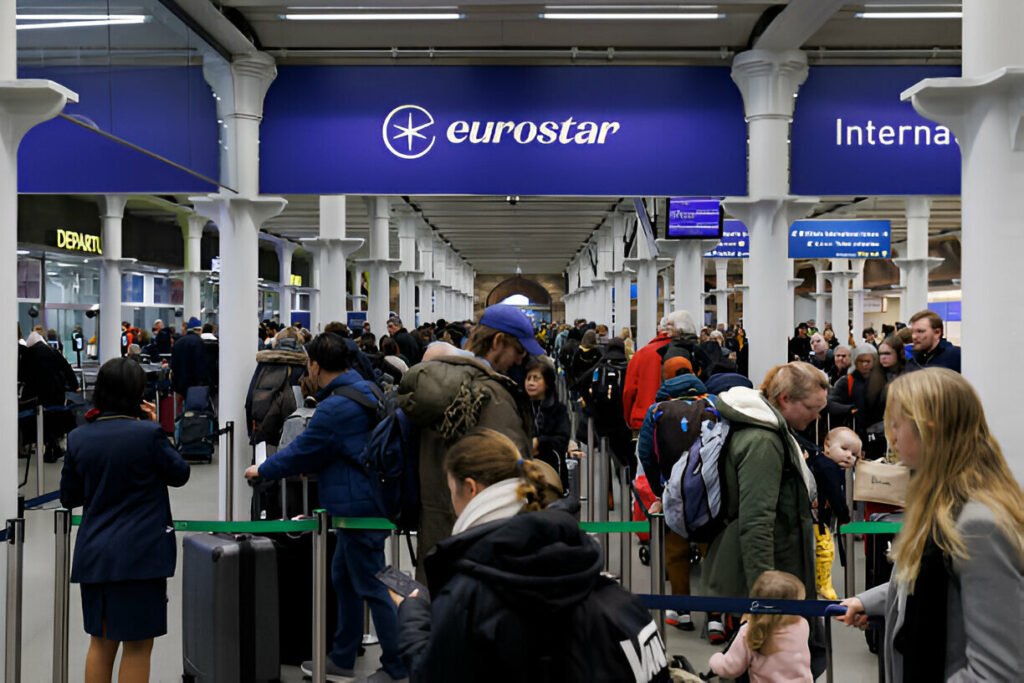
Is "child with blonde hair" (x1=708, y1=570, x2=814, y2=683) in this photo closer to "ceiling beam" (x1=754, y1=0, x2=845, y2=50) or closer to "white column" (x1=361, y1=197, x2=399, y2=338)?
"ceiling beam" (x1=754, y1=0, x2=845, y2=50)

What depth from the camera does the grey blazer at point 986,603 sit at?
83.2 inches

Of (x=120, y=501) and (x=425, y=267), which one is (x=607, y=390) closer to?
(x=120, y=501)

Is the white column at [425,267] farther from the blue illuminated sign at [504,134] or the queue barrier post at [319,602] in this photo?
the queue barrier post at [319,602]

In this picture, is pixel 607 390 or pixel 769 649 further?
pixel 607 390

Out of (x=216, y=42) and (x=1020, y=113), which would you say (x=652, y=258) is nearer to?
(x=216, y=42)

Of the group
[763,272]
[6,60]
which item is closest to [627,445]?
[763,272]

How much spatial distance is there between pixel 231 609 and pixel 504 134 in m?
5.07

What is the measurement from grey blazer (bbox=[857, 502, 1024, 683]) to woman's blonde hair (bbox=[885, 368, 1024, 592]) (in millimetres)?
41

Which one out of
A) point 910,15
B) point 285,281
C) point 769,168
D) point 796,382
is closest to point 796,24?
point 910,15

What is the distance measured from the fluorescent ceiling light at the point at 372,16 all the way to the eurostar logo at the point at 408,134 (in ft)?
2.81

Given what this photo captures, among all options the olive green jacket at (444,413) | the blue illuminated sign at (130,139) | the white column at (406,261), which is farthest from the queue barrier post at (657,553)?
the white column at (406,261)

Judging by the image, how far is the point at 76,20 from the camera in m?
5.66

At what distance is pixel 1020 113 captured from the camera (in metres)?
4.31

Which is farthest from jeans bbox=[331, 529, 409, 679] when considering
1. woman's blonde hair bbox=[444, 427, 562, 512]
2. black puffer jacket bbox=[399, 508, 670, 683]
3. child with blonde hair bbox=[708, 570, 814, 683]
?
black puffer jacket bbox=[399, 508, 670, 683]
